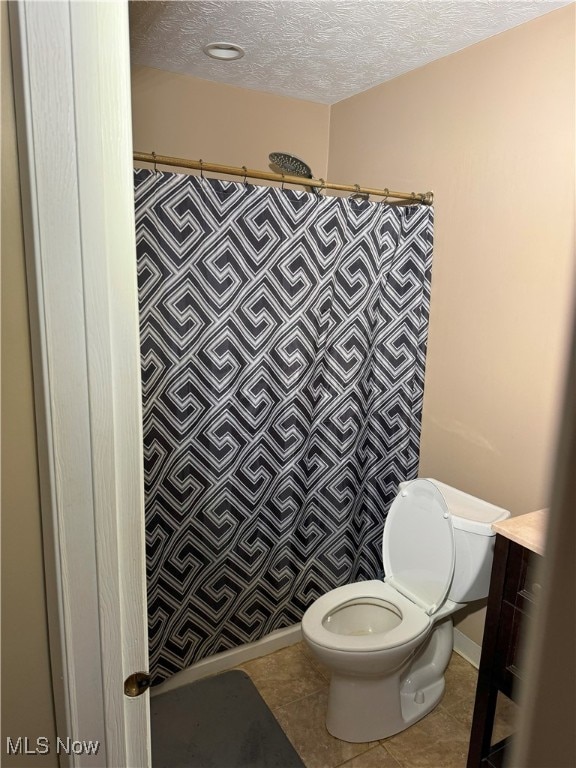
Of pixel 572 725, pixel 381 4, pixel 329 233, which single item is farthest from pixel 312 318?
pixel 572 725

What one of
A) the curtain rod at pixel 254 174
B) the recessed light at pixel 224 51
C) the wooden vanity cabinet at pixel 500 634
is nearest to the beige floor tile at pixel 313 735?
the wooden vanity cabinet at pixel 500 634

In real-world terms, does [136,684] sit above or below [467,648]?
above

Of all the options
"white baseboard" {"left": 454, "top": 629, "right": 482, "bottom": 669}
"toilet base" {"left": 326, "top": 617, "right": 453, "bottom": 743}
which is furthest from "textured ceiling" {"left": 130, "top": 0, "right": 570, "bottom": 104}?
"white baseboard" {"left": 454, "top": 629, "right": 482, "bottom": 669}

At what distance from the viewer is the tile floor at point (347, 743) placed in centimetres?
184

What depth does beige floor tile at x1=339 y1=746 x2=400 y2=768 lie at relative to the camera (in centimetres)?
181

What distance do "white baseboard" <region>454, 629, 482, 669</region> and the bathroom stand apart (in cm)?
1

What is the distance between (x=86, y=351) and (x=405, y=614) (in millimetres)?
1613

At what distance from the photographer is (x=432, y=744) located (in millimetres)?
1899

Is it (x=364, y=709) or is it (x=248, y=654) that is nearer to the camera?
(x=364, y=709)

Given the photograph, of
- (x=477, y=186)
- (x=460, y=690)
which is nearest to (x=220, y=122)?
(x=477, y=186)

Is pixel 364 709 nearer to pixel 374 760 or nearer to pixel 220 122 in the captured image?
pixel 374 760

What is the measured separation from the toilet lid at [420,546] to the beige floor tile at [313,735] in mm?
529

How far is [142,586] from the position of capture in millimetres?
851

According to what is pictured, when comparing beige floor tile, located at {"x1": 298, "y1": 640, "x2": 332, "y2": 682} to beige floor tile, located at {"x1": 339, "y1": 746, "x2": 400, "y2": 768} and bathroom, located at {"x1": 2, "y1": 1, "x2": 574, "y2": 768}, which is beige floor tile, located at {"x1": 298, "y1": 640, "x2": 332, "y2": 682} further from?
bathroom, located at {"x1": 2, "y1": 1, "x2": 574, "y2": 768}
